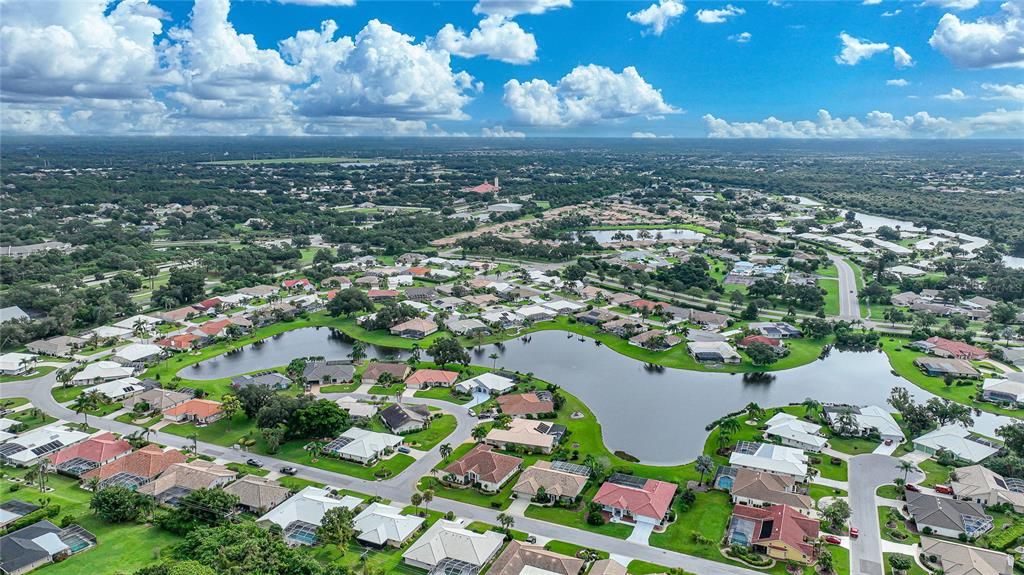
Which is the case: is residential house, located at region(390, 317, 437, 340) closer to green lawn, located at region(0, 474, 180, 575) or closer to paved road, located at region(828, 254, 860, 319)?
green lawn, located at region(0, 474, 180, 575)

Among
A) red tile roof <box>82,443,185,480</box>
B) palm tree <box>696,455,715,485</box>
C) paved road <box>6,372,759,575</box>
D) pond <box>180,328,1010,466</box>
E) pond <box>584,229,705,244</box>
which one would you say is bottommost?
pond <box>180,328,1010,466</box>

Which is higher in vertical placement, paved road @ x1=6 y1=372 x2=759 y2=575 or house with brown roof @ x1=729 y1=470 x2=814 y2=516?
house with brown roof @ x1=729 y1=470 x2=814 y2=516

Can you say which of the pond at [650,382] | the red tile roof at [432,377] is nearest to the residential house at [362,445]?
the red tile roof at [432,377]

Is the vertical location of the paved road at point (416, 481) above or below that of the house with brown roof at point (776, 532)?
below

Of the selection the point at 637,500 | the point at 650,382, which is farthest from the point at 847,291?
the point at 637,500

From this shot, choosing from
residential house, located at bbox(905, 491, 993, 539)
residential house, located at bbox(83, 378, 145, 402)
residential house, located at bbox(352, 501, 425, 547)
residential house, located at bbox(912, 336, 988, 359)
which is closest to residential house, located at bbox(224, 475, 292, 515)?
residential house, located at bbox(352, 501, 425, 547)

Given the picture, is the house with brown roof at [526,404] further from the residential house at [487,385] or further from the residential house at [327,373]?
the residential house at [327,373]

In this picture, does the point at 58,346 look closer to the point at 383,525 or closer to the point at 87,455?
the point at 87,455
